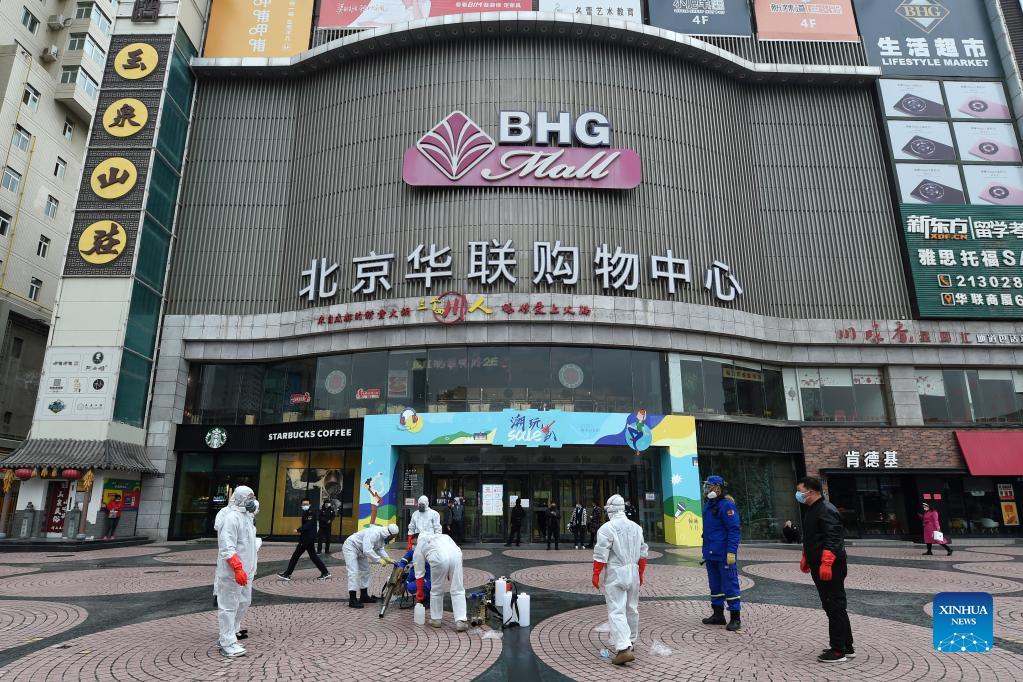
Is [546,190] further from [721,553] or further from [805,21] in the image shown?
[721,553]

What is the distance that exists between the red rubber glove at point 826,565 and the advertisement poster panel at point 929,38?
3314 centimetres

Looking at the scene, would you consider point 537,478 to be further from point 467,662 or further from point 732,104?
point 732,104

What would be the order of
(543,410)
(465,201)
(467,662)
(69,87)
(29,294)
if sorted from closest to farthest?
(467,662) < (543,410) < (465,201) < (29,294) < (69,87)

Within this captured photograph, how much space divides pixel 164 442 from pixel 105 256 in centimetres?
862

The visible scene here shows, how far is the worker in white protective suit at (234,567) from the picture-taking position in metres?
7.70

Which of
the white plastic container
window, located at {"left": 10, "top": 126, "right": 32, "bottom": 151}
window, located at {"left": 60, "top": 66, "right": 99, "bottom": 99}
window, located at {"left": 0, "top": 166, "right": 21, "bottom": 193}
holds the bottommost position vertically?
the white plastic container

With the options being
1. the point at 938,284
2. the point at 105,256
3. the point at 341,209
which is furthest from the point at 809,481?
the point at 105,256

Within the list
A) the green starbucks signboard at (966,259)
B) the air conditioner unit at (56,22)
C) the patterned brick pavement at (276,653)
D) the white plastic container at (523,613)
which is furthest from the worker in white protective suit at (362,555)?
the air conditioner unit at (56,22)

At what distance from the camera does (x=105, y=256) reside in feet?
86.6

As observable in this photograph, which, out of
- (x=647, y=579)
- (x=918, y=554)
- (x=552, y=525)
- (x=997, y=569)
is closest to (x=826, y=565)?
(x=647, y=579)

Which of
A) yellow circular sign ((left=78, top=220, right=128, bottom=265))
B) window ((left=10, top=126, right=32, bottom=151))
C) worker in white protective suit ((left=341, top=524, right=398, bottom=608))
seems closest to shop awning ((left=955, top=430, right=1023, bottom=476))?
worker in white protective suit ((left=341, top=524, right=398, bottom=608))

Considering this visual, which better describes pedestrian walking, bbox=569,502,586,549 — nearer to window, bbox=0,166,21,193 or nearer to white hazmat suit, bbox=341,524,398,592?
white hazmat suit, bbox=341,524,398,592

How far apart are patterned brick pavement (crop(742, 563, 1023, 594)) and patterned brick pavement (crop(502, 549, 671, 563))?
436 centimetres

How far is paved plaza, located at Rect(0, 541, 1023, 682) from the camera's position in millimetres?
6984
